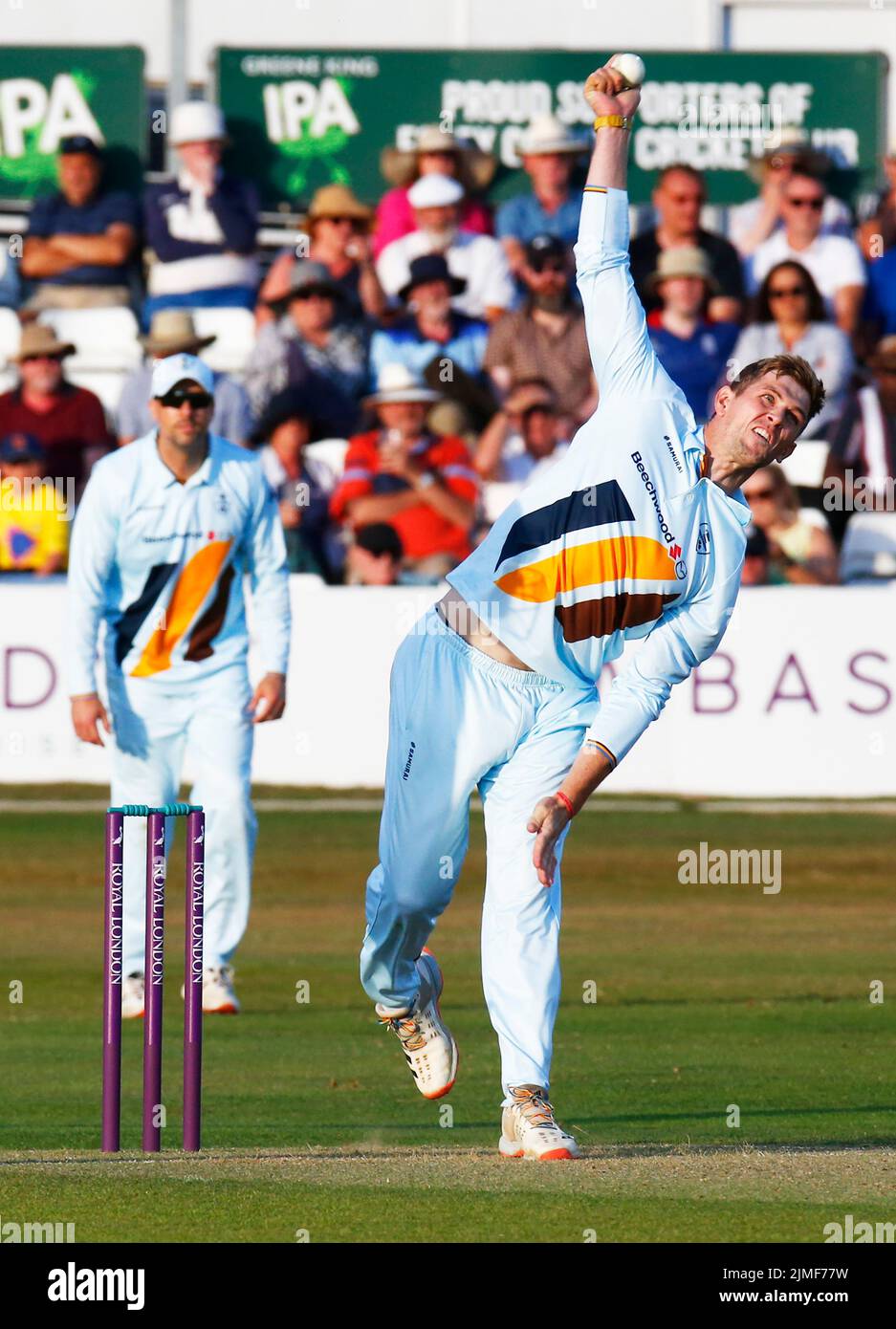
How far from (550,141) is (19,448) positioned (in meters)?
5.14

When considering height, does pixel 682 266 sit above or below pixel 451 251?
below

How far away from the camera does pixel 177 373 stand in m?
10.7

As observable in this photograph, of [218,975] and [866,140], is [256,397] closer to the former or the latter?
[866,140]

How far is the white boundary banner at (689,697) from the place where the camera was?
57.7ft

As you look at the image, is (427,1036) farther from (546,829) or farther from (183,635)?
(183,635)

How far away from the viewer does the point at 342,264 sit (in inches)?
810

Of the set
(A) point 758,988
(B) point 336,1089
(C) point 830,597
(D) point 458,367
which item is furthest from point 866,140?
(B) point 336,1089

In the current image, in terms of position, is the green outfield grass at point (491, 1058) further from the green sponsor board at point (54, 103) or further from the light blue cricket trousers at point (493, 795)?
the green sponsor board at point (54, 103)

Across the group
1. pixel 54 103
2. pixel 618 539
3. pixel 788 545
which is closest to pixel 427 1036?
pixel 618 539

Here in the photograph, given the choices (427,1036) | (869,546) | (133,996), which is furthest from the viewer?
(869,546)

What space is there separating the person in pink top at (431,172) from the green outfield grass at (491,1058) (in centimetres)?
587

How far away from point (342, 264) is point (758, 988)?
10.1m

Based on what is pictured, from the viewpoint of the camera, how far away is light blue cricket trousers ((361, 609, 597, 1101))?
7.17 m

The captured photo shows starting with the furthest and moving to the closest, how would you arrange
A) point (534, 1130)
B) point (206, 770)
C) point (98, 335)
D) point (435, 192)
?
point (98, 335), point (435, 192), point (206, 770), point (534, 1130)
